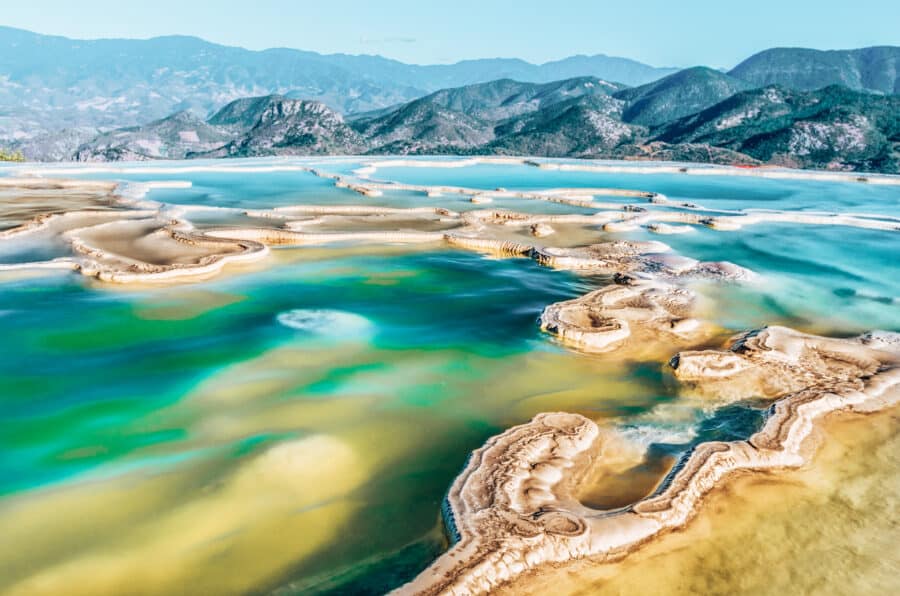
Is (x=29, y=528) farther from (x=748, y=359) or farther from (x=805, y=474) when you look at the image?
(x=748, y=359)

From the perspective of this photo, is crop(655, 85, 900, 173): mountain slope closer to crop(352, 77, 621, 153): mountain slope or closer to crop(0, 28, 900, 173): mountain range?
crop(0, 28, 900, 173): mountain range

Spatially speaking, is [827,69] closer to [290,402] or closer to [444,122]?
[444,122]

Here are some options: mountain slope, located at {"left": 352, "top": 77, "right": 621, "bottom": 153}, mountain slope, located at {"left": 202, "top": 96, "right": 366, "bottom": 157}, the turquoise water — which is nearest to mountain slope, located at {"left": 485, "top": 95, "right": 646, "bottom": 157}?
mountain slope, located at {"left": 352, "top": 77, "right": 621, "bottom": 153}

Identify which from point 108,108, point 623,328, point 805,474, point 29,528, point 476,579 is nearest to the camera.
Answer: point 476,579

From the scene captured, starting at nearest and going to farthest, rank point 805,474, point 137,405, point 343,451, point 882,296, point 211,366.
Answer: point 805,474 → point 343,451 → point 137,405 → point 211,366 → point 882,296

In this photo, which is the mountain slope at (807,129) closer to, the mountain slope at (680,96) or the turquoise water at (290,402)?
the mountain slope at (680,96)

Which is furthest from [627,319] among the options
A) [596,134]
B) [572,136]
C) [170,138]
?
[170,138]

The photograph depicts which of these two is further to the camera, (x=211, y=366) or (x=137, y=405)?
(x=211, y=366)

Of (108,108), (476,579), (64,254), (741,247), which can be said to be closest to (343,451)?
(476,579)
